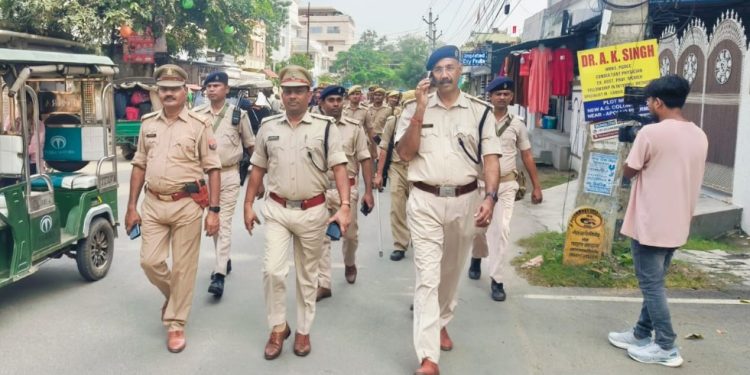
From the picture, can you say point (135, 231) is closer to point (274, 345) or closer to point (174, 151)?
point (174, 151)

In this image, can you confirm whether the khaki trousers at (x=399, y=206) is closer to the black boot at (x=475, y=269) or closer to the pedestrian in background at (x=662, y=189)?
the black boot at (x=475, y=269)

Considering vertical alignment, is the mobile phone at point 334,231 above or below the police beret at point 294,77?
below

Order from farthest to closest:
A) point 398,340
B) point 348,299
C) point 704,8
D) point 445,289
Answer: point 704,8 → point 348,299 → point 398,340 → point 445,289

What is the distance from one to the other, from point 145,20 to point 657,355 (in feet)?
67.5

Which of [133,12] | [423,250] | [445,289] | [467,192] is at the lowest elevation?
[445,289]

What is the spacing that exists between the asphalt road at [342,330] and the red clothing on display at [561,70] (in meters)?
9.63

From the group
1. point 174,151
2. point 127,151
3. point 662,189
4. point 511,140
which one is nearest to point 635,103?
point 511,140

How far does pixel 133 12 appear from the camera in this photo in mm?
20891

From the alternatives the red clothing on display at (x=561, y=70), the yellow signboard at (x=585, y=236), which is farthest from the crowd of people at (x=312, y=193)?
the red clothing on display at (x=561, y=70)

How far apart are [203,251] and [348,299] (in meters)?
2.39

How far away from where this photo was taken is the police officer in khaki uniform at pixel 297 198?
175 inches

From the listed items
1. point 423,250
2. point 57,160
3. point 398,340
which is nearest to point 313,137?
point 423,250

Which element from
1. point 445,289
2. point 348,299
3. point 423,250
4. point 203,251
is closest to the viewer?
point 423,250

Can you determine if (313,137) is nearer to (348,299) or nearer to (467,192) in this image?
(467,192)
